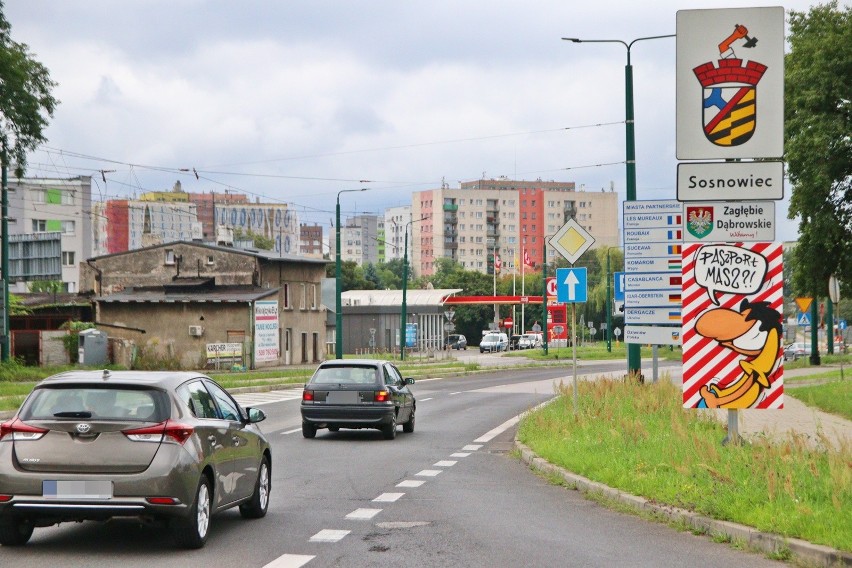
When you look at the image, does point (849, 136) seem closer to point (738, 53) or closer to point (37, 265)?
point (738, 53)

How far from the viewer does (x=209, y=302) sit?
62812mm

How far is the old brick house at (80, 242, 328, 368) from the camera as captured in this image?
62.9m

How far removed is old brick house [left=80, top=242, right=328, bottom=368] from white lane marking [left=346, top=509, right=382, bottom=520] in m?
46.1

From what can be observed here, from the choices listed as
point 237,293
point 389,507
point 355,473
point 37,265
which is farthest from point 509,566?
point 37,265

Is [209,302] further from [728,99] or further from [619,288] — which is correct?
[728,99]

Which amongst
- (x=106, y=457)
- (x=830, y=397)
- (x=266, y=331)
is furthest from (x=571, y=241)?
(x=266, y=331)

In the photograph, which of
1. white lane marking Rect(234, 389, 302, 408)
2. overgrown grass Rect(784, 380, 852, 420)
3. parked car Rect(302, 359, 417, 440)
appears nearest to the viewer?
parked car Rect(302, 359, 417, 440)

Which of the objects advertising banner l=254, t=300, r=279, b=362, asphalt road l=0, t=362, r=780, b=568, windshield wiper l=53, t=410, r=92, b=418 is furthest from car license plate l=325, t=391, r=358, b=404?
advertising banner l=254, t=300, r=279, b=362

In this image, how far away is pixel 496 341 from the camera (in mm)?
110750

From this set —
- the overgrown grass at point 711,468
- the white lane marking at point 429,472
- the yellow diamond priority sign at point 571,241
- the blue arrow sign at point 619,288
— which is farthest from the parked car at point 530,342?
the white lane marking at point 429,472

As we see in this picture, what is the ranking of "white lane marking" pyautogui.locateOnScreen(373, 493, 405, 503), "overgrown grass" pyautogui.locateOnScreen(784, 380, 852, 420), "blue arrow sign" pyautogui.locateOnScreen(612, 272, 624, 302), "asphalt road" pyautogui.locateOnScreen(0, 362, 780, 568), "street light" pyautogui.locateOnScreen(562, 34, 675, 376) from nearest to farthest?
"asphalt road" pyautogui.locateOnScreen(0, 362, 780, 568), "white lane marking" pyautogui.locateOnScreen(373, 493, 405, 503), "overgrown grass" pyautogui.locateOnScreen(784, 380, 852, 420), "street light" pyautogui.locateOnScreen(562, 34, 675, 376), "blue arrow sign" pyautogui.locateOnScreen(612, 272, 624, 302)

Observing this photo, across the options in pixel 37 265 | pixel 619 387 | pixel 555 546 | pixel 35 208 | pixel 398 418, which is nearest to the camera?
pixel 555 546

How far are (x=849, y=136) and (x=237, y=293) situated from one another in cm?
3744

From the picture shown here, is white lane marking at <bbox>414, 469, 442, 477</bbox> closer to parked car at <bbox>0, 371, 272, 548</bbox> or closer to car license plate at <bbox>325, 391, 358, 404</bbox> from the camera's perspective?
car license plate at <bbox>325, 391, 358, 404</bbox>
